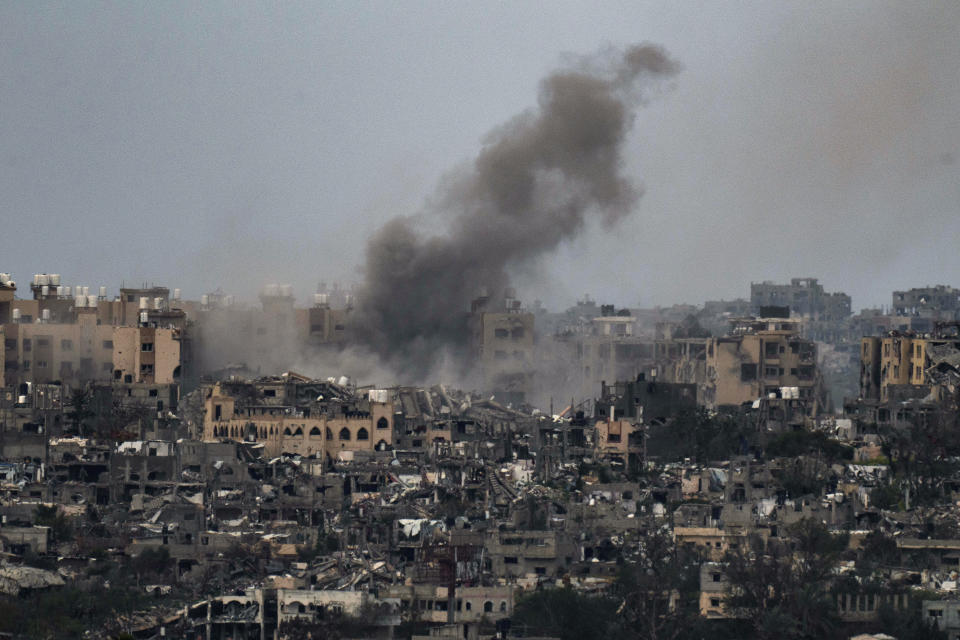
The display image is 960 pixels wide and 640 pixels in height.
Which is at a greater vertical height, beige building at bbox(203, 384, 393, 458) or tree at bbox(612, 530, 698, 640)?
beige building at bbox(203, 384, 393, 458)

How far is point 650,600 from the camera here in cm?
5325

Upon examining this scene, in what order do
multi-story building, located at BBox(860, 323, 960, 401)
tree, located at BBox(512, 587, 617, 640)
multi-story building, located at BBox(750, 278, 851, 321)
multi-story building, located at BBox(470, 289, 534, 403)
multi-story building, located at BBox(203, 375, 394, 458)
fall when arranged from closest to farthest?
1. tree, located at BBox(512, 587, 617, 640)
2. multi-story building, located at BBox(203, 375, 394, 458)
3. multi-story building, located at BBox(860, 323, 960, 401)
4. multi-story building, located at BBox(470, 289, 534, 403)
5. multi-story building, located at BBox(750, 278, 851, 321)

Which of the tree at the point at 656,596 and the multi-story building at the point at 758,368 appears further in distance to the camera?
the multi-story building at the point at 758,368

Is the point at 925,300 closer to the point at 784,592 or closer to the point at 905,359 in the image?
the point at 905,359

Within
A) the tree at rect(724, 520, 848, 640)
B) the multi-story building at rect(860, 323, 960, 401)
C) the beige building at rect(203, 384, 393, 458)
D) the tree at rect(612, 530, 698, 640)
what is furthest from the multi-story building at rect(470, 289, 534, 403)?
the tree at rect(724, 520, 848, 640)

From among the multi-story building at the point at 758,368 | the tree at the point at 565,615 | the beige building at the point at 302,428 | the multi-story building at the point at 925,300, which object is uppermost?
the multi-story building at the point at 925,300

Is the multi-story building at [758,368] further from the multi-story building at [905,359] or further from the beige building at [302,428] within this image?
the beige building at [302,428]

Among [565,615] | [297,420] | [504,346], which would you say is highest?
[504,346]

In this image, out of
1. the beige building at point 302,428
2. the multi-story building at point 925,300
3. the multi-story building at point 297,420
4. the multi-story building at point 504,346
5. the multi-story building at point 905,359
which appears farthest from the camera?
the multi-story building at point 925,300

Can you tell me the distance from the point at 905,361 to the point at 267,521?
2644 cm

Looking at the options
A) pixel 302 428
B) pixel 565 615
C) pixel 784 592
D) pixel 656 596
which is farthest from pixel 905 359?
pixel 565 615

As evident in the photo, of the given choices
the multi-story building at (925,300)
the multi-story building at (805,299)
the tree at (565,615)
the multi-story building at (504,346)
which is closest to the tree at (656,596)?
the tree at (565,615)

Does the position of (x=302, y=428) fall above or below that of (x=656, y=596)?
above

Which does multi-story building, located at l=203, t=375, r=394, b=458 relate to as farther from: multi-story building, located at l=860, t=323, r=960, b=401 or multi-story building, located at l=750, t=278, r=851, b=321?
multi-story building, located at l=750, t=278, r=851, b=321
